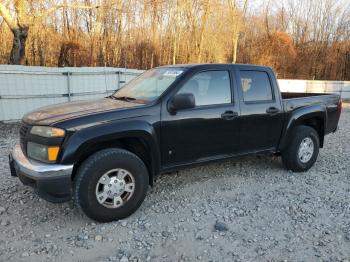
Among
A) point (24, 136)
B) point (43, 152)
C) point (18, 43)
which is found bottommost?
point (43, 152)

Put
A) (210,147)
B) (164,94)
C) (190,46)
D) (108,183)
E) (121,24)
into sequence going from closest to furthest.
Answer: (108,183), (164,94), (210,147), (121,24), (190,46)

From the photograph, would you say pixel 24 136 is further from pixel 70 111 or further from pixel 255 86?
pixel 255 86

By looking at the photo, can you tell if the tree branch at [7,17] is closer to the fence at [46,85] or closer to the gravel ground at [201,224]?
the fence at [46,85]

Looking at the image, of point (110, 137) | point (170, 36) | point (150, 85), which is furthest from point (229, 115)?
point (170, 36)

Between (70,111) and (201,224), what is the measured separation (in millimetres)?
Answer: 1952

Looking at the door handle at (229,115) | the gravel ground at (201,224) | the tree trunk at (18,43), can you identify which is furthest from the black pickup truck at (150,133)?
the tree trunk at (18,43)

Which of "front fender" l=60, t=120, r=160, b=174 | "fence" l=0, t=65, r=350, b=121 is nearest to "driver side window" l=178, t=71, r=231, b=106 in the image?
"front fender" l=60, t=120, r=160, b=174

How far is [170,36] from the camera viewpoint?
2109 centimetres

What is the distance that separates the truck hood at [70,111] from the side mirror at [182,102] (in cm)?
43

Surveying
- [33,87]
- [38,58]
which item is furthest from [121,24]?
[33,87]

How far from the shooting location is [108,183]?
11.6 feet

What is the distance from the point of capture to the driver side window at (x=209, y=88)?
417 centimetres

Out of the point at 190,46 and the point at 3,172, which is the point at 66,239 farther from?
the point at 190,46

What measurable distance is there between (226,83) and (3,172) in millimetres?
3705
